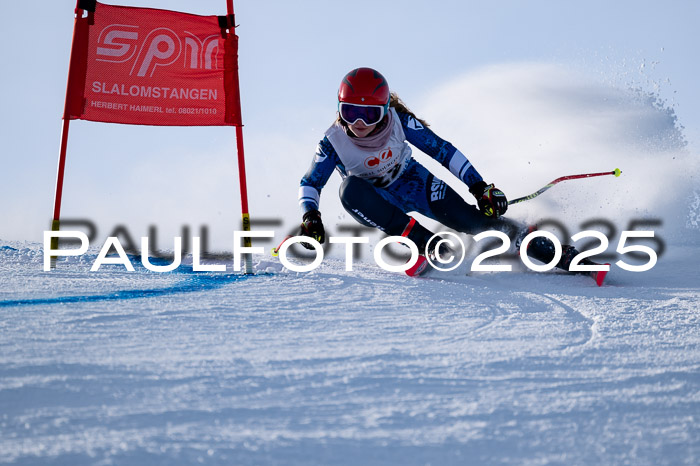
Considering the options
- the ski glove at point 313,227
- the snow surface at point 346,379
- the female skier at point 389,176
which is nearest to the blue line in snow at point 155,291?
the snow surface at point 346,379

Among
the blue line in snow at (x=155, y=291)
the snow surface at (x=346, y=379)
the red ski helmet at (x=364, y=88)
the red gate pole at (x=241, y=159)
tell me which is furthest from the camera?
the red gate pole at (x=241, y=159)

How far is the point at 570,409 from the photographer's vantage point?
4.87 ft

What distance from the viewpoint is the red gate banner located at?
4.16 metres

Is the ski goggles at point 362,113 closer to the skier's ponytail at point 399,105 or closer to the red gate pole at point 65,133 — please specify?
the skier's ponytail at point 399,105

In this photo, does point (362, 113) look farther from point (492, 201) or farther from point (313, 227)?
point (492, 201)

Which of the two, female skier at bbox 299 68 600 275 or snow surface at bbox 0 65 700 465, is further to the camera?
female skier at bbox 299 68 600 275

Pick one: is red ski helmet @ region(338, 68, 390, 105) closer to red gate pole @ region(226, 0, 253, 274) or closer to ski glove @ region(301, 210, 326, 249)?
ski glove @ region(301, 210, 326, 249)

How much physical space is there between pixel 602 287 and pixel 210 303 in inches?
78.3

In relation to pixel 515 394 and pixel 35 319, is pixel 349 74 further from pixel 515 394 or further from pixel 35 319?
pixel 515 394

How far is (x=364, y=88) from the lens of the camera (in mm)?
3486

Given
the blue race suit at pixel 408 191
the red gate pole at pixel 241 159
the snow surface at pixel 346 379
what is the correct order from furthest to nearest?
the red gate pole at pixel 241 159 < the blue race suit at pixel 408 191 < the snow surface at pixel 346 379

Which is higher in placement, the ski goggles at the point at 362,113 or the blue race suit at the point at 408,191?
the ski goggles at the point at 362,113

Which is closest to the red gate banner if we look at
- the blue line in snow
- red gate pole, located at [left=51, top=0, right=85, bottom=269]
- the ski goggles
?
red gate pole, located at [left=51, top=0, right=85, bottom=269]

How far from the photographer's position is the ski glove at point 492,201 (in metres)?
3.56
